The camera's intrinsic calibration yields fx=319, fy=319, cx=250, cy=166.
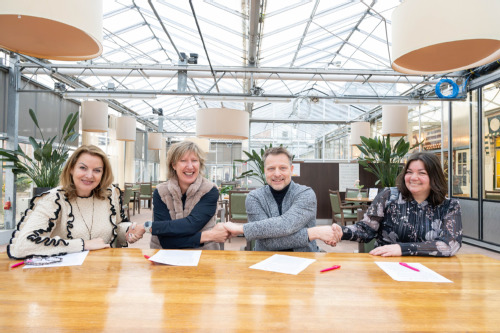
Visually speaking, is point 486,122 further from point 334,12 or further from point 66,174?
point 66,174

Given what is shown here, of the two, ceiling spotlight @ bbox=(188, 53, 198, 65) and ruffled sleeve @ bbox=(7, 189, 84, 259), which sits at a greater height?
ceiling spotlight @ bbox=(188, 53, 198, 65)

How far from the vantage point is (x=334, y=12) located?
250 inches

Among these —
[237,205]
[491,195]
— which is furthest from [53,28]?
[491,195]

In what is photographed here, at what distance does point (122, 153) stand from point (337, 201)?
8.78 meters

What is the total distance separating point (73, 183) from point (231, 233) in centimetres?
93

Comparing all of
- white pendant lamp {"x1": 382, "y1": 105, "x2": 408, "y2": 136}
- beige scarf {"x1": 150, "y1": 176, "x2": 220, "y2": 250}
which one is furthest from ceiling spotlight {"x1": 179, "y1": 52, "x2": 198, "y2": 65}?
beige scarf {"x1": 150, "y1": 176, "x2": 220, "y2": 250}

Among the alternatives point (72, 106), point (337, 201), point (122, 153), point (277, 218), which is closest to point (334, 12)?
point (337, 201)

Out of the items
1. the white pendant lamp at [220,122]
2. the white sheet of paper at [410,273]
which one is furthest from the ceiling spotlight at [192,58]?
the white sheet of paper at [410,273]

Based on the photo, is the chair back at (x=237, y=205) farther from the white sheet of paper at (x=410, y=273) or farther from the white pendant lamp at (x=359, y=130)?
the white pendant lamp at (x=359, y=130)

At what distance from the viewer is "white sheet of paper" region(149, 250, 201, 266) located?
4.59ft

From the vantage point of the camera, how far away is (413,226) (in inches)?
71.3

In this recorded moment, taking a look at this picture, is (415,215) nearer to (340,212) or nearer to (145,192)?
(340,212)

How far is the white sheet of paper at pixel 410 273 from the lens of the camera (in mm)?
1223

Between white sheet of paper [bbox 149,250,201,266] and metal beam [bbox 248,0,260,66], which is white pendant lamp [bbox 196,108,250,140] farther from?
white sheet of paper [bbox 149,250,201,266]
